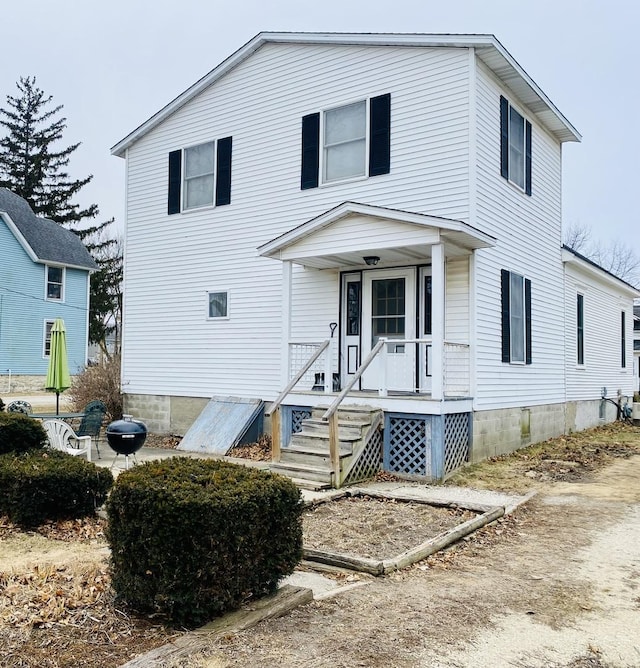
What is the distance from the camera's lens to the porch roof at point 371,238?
9836 millimetres

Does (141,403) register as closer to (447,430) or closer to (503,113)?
(447,430)

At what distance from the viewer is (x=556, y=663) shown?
3.77 m

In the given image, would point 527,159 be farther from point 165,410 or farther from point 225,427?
point 165,410

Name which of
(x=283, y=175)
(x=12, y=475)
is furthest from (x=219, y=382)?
(x=12, y=475)

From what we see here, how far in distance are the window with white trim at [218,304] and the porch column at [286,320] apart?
7.95ft

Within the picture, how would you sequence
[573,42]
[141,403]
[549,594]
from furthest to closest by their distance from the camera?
[573,42], [141,403], [549,594]

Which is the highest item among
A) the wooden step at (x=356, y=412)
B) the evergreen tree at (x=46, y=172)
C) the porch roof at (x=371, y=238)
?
the evergreen tree at (x=46, y=172)

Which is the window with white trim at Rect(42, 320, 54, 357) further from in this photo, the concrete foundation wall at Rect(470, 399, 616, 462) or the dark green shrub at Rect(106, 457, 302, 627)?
the dark green shrub at Rect(106, 457, 302, 627)

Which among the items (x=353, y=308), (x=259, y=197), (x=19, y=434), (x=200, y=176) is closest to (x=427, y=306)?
(x=353, y=308)

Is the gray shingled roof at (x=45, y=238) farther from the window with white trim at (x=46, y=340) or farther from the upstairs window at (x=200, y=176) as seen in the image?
the upstairs window at (x=200, y=176)

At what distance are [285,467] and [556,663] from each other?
614 cm

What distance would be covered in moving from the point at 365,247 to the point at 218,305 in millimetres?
4598

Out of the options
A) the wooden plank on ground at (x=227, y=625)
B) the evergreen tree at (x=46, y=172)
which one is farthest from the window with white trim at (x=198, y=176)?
the evergreen tree at (x=46, y=172)

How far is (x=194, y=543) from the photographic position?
160 inches
